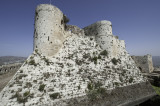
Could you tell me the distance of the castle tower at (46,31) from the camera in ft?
28.3

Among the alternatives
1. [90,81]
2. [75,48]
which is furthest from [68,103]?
[75,48]

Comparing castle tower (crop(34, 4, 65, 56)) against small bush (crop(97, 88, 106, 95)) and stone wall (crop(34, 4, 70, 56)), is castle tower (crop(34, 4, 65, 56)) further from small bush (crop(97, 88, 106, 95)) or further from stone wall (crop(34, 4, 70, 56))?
small bush (crop(97, 88, 106, 95))

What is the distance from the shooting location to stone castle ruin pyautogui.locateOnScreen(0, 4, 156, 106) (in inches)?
254

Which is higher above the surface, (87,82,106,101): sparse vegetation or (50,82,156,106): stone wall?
(87,82,106,101): sparse vegetation

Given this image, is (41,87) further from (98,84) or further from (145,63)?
(145,63)

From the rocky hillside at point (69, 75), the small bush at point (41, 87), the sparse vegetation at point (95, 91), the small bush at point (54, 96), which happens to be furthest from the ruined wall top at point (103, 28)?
the small bush at point (41, 87)

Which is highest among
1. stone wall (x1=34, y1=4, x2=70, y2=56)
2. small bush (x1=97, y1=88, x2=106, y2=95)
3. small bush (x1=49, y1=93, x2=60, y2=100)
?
stone wall (x1=34, y1=4, x2=70, y2=56)

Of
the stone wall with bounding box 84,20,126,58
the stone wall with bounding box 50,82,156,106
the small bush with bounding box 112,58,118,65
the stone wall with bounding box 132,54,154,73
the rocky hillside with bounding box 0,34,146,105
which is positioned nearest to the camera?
the rocky hillside with bounding box 0,34,146,105

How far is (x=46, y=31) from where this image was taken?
8844 millimetres

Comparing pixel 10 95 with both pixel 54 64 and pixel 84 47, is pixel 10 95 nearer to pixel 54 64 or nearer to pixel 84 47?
pixel 54 64

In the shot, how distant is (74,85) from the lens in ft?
25.0

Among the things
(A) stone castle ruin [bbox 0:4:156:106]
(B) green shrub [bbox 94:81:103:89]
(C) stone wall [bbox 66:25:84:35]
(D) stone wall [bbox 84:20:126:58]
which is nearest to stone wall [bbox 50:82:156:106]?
(A) stone castle ruin [bbox 0:4:156:106]

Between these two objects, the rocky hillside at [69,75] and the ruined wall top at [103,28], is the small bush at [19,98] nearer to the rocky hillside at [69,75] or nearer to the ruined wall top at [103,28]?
the rocky hillside at [69,75]

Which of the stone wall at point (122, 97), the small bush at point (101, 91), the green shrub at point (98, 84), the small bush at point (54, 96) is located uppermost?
the green shrub at point (98, 84)
